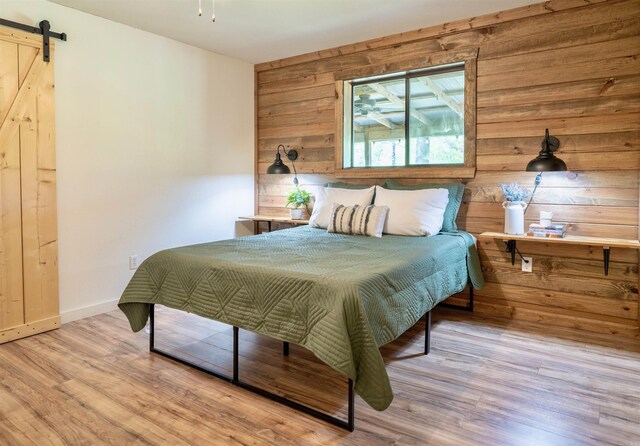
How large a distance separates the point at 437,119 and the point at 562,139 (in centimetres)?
99

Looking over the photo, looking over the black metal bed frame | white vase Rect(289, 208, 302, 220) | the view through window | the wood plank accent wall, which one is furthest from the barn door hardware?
the wood plank accent wall

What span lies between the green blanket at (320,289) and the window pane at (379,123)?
1.22 metres

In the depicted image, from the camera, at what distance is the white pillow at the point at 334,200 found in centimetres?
358

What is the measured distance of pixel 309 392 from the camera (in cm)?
216

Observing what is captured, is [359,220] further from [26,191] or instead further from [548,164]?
[26,191]

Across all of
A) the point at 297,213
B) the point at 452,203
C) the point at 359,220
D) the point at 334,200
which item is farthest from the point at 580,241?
the point at 297,213

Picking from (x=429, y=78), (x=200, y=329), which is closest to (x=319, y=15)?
(x=429, y=78)

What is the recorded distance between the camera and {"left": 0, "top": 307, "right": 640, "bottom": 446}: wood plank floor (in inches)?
70.9

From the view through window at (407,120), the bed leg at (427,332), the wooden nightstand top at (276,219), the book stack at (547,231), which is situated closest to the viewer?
the bed leg at (427,332)

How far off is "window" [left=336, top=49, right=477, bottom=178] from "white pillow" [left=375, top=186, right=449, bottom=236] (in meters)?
0.36

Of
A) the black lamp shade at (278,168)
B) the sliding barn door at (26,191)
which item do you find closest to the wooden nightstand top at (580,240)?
the black lamp shade at (278,168)

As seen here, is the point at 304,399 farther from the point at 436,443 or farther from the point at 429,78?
the point at 429,78

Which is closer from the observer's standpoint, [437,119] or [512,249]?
[512,249]

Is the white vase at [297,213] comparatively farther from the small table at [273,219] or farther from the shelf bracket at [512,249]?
the shelf bracket at [512,249]
